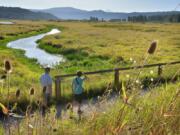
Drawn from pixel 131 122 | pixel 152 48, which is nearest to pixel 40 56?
pixel 131 122

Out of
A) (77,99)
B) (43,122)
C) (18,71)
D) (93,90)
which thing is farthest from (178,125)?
(18,71)

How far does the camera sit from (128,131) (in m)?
2.86

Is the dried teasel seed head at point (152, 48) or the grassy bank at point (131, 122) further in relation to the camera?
the grassy bank at point (131, 122)

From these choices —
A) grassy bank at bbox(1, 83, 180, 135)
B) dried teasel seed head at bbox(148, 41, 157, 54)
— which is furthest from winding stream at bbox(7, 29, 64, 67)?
dried teasel seed head at bbox(148, 41, 157, 54)

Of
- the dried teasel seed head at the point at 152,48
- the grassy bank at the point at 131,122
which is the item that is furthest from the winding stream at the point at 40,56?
the dried teasel seed head at the point at 152,48

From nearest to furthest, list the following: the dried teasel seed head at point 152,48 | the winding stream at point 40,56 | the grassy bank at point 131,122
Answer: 1. the dried teasel seed head at point 152,48
2. the grassy bank at point 131,122
3. the winding stream at point 40,56

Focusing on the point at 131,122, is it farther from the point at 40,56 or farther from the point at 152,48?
the point at 40,56

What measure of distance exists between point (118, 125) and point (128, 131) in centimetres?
28

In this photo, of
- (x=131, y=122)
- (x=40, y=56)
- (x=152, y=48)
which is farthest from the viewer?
(x=40, y=56)

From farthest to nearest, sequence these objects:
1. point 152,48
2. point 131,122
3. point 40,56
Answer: point 40,56 < point 131,122 < point 152,48

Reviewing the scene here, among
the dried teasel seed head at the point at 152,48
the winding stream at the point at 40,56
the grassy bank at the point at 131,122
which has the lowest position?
the winding stream at the point at 40,56

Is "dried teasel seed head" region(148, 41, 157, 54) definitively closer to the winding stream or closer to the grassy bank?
the grassy bank

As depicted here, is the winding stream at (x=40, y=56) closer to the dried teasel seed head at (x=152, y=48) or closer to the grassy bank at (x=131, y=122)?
the grassy bank at (x=131, y=122)

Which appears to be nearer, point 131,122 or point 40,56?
point 131,122
